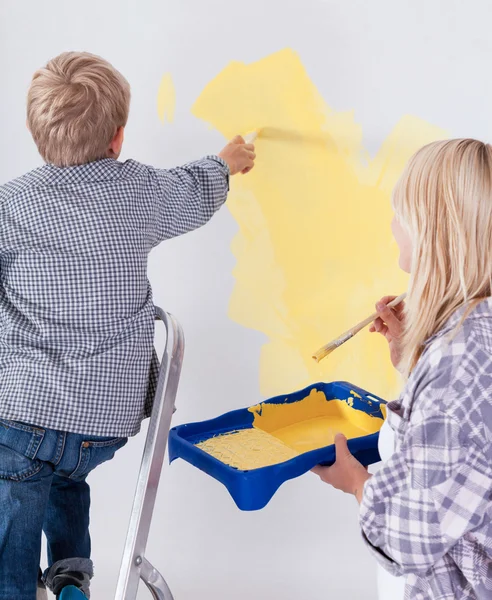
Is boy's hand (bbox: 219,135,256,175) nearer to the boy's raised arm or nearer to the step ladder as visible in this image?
the boy's raised arm

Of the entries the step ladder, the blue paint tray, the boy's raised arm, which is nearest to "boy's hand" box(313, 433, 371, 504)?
the blue paint tray

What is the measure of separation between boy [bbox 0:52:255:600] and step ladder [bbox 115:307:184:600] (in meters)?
0.05

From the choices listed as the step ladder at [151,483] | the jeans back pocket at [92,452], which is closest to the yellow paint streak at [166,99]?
the step ladder at [151,483]

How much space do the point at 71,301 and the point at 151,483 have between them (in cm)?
32

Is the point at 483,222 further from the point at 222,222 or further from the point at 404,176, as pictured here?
Result: the point at 222,222

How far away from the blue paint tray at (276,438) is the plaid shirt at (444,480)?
0.18 metres

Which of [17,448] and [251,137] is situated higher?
[251,137]

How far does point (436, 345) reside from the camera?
0.99 meters

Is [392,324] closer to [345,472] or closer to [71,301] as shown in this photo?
[345,472]

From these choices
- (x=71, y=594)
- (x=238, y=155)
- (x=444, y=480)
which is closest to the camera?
(x=444, y=480)

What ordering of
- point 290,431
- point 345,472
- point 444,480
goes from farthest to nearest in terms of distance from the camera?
point 290,431 → point 345,472 → point 444,480

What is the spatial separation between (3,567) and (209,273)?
2.60 feet

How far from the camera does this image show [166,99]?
1759mm

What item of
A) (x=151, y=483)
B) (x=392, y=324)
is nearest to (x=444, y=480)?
(x=392, y=324)
